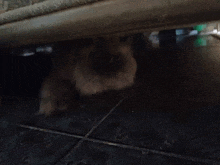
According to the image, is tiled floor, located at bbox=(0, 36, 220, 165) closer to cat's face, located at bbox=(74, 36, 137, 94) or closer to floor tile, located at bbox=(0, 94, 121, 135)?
floor tile, located at bbox=(0, 94, 121, 135)

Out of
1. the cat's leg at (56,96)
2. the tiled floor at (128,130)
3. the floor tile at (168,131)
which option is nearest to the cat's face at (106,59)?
the cat's leg at (56,96)

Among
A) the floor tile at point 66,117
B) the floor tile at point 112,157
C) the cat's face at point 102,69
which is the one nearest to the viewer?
the floor tile at point 112,157

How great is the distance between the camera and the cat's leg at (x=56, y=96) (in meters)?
1.11

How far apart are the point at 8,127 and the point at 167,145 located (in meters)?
0.88

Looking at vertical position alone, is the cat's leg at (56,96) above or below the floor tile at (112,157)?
below

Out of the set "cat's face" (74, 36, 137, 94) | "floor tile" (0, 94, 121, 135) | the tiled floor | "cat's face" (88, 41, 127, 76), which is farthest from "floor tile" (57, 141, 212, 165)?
"cat's face" (88, 41, 127, 76)

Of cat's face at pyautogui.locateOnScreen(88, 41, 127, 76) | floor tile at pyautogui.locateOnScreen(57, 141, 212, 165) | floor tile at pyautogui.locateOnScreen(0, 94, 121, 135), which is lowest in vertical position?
cat's face at pyautogui.locateOnScreen(88, 41, 127, 76)

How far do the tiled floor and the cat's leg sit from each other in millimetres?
83

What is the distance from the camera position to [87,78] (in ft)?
5.62

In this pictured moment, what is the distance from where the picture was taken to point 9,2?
1.04 m

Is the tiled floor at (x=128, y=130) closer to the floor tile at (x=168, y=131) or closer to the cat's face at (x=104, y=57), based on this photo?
the floor tile at (x=168, y=131)

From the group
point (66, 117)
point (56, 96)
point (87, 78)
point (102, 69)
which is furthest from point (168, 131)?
point (102, 69)

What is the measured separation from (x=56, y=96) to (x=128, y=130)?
2.61 feet

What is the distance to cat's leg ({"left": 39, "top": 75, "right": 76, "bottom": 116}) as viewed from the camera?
1.11 metres
